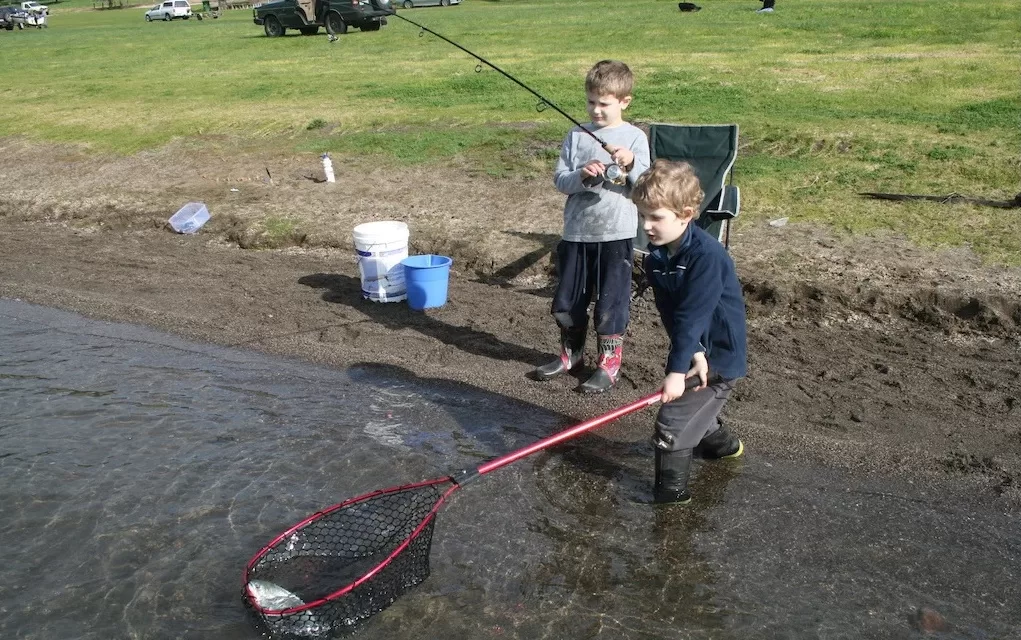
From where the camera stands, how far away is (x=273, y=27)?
93.2ft

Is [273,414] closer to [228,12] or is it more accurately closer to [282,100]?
[282,100]

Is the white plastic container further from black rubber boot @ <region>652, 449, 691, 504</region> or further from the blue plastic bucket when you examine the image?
black rubber boot @ <region>652, 449, 691, 504</region>

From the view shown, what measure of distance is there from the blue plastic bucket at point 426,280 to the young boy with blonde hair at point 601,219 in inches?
56.7

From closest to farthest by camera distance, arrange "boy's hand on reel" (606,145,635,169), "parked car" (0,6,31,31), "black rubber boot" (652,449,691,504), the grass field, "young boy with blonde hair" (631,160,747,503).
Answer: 1. "young boy with blonde hair" (631,160,747,503)
2. "black rubber boot" (652,449,691,504)
3. "boy's hand on reel" (606,145,635,169)
4. the grass field
5. "parked car" (0,6,31,31)

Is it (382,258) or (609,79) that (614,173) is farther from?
(382,258)

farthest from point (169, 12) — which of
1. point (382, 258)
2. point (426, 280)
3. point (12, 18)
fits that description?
point (426, 280)

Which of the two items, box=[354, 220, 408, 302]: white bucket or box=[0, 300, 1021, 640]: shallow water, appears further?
box=[354, 220, 408, 302]: white bucket

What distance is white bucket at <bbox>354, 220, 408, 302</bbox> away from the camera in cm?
696

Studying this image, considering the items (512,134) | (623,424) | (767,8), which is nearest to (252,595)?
(623,424)

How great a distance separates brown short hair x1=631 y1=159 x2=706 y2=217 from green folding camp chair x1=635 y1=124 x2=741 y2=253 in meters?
2.96

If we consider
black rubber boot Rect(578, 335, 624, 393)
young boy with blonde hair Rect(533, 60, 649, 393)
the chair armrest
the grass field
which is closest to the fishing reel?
young boy with blonde hair Rect(533, 60, 649, 393)

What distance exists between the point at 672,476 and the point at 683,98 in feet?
28.0

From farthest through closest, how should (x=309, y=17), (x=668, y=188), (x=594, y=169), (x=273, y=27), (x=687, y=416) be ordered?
(x=273, y=27) → (x=309, y=17) → (x=594, y=169) → (x=687, y=416) → (x=668, y=188)

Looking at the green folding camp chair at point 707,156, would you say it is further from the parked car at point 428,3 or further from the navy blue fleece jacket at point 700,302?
the parked car at point 428,3
